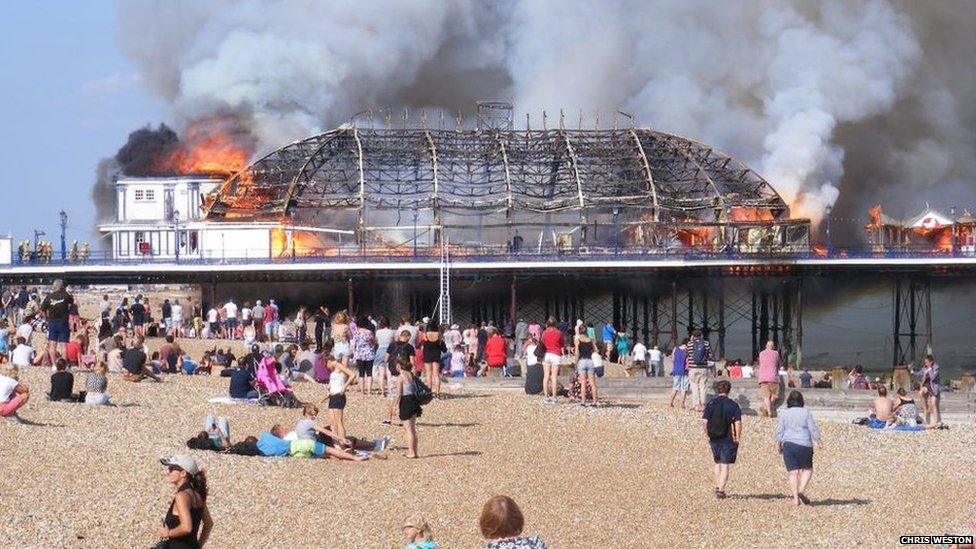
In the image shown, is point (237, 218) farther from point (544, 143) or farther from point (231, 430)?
point (231, 430)

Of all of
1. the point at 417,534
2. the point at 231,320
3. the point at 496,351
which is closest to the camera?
the point at 417,534

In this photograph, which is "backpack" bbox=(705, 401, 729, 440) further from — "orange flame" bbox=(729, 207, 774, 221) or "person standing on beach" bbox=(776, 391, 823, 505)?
"orange flame" bbox=(729, 207, 774, 221)

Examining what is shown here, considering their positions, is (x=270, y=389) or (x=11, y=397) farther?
(x=270, y=389)

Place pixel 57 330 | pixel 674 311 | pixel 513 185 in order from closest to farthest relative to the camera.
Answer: pixel 57 330 → pixel 674 311 → pixel 513 185

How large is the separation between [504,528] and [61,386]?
16447mm

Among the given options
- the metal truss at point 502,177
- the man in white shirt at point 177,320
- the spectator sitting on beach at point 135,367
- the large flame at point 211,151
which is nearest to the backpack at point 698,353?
the spectator sitting on beach at point 135,367

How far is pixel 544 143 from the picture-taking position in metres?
75.3

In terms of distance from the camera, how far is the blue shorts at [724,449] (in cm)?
2067

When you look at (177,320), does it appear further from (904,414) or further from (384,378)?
(904,414)

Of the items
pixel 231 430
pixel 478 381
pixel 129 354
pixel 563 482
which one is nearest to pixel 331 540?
pixel 563 482

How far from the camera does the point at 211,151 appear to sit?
83688mm

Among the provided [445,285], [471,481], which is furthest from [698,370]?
[445,285]

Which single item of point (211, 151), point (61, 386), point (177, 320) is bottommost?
point (61, 386)

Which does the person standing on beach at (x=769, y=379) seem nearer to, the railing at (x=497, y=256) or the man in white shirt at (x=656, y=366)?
the man in white shirt at (x=656, y=366)
